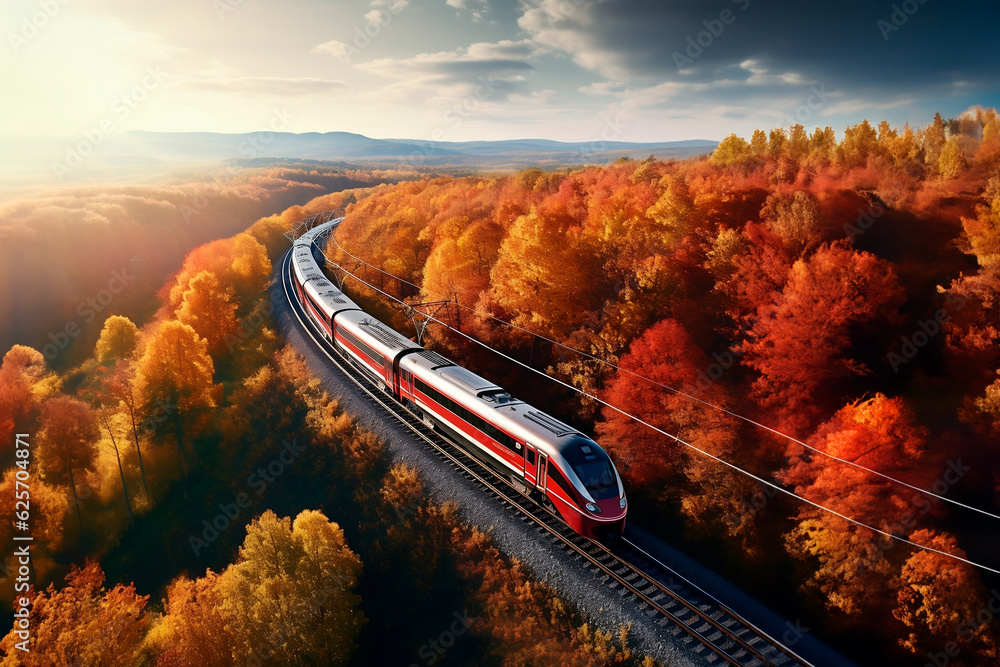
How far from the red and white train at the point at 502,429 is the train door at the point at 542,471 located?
0.12 ft

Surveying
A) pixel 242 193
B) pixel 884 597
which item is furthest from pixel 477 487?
pixel 242 193

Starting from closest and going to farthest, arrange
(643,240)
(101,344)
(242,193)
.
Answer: (643,240) → (101,344) → (242,193)

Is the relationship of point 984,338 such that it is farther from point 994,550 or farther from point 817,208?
point 817,208

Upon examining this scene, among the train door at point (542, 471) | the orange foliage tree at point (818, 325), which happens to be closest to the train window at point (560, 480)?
the train door at point (542, 471)

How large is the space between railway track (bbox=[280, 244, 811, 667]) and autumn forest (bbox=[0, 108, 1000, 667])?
1.62 metres

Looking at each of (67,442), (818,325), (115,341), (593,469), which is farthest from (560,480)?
(115,341)

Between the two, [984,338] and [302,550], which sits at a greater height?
[984,338]

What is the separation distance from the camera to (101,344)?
41.5 m

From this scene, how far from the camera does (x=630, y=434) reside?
1031 inches

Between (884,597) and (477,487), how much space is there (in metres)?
16.4

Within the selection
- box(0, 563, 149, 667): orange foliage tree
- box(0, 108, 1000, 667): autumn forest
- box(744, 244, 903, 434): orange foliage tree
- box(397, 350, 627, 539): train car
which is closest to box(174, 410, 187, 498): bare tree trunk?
box(0, 108, 1000, 667): autumn forest

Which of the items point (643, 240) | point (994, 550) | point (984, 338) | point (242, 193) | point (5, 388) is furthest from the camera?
point (242, 193)

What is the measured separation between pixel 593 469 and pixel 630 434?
29.3ft

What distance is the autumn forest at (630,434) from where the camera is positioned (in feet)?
63.1
